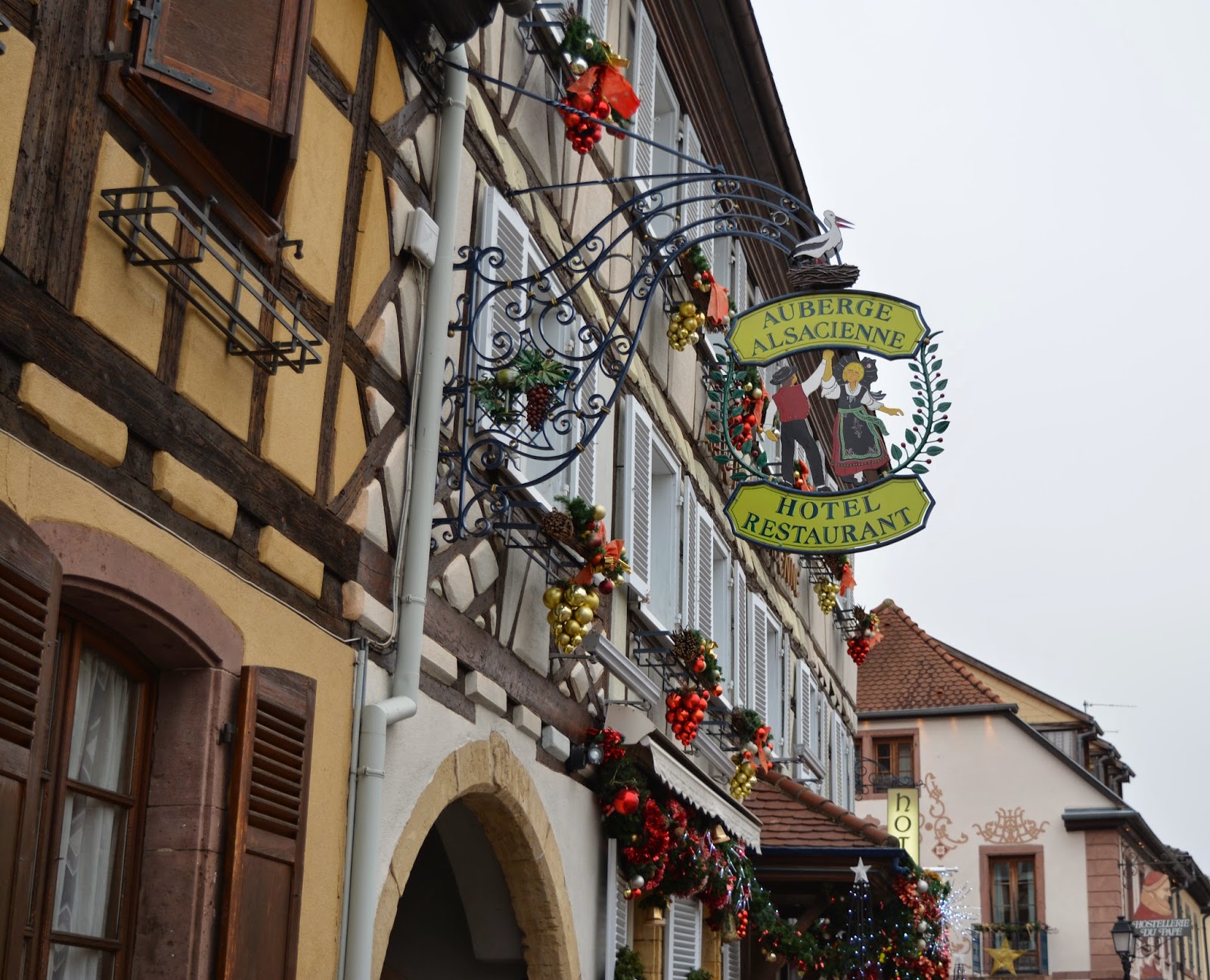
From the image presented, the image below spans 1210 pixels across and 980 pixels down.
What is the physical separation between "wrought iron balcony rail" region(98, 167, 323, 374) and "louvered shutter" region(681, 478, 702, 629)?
5.88m

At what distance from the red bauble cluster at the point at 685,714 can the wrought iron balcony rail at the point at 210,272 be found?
465 cm

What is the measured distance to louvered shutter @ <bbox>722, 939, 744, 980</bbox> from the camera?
1250cm

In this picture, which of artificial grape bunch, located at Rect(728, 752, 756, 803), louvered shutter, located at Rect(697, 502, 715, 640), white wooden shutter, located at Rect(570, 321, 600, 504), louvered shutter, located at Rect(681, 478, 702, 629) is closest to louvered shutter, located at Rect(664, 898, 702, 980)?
artificial grape bunch, located at Rect(728, 752, 756, 803)

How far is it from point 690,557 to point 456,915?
11.8 feet

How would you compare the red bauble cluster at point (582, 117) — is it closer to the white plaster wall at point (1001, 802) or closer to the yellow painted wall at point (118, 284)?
the yellow painted wall at point (118, 284)

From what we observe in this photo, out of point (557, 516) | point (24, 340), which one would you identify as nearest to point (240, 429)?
point (24, 340)

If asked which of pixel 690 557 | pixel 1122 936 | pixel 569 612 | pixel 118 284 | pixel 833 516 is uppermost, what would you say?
pixel 690 557

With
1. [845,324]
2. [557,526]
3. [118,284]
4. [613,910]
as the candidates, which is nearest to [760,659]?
[613,910]

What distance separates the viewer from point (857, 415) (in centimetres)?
893

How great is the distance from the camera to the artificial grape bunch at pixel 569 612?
810cm

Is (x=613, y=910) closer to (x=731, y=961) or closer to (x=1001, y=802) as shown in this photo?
(x=731, y=961)

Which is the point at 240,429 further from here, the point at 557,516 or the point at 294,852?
the point at 557,516

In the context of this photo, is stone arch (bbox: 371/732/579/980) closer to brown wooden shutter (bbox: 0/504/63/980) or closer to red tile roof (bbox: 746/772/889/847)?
brown wooden shutter (bbox: 0/504/63/980)

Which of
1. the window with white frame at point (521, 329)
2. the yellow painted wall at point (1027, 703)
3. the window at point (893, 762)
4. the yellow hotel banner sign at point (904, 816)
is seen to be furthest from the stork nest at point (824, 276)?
the yellow painted wall at point (1027, 703)
